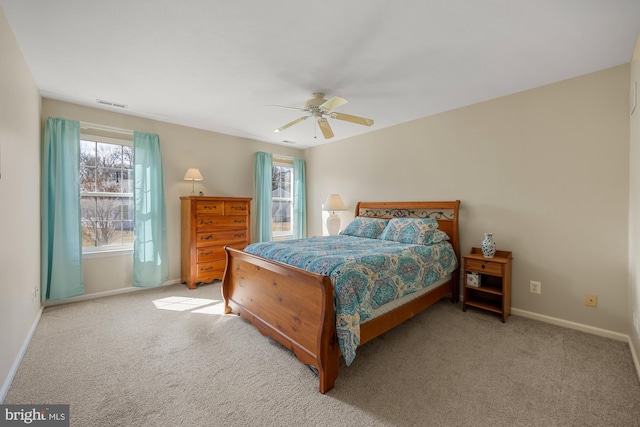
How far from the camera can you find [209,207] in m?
4.07

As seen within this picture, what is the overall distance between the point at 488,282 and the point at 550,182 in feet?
4.17

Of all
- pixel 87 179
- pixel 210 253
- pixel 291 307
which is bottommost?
pixel 291 307

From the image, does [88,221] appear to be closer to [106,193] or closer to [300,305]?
[106,193]

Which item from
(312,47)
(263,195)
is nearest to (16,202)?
(312,47)

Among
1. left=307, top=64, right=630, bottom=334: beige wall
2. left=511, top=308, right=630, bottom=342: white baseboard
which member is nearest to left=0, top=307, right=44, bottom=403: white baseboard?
left=307, top=64, right=630, bottom=334: beige wall

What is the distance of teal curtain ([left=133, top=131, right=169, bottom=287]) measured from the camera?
12.3ft

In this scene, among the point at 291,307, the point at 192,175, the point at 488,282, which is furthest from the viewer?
the point at 192,175

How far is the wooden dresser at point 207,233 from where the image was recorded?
3.94 m

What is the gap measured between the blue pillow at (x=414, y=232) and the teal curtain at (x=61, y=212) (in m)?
3.88

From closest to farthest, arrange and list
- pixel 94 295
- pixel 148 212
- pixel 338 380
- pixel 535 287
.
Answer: pixel 338 380 < pixel 535 287 < pixel 94 295 < pixel 148 212

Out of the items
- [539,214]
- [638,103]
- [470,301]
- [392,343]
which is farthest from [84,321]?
[638,103]

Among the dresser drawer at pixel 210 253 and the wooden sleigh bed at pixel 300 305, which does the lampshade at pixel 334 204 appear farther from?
the dresser drawer at pixel 210 253

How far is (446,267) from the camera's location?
3125 mm

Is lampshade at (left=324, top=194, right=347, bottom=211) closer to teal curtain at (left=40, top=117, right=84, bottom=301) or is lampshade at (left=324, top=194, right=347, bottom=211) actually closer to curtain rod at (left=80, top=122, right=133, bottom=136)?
curtain rod at (left=80, top=122, right=133, bottom=136)
